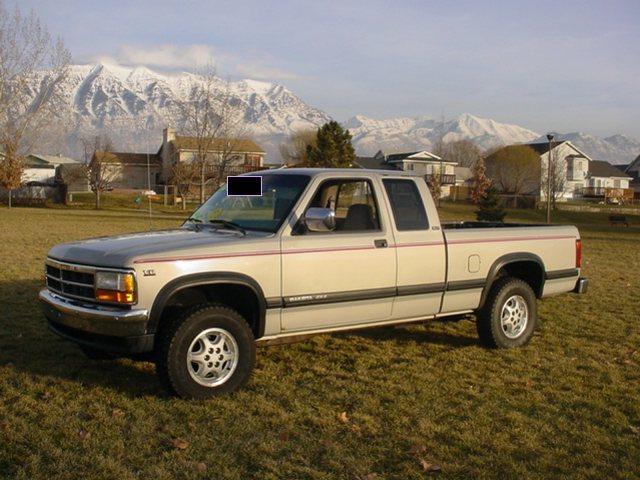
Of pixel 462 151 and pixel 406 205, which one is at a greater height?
pixel 462 151

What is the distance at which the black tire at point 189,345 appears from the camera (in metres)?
5.28

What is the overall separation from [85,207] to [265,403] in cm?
5280

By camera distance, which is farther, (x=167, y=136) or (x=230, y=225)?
(x=167, y=136)

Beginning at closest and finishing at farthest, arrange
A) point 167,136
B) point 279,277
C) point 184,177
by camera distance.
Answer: point 279,277
point 184,177
point 167,136

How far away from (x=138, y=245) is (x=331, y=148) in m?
49.3

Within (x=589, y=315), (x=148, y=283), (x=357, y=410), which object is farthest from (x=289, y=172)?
(x=589, y=315)

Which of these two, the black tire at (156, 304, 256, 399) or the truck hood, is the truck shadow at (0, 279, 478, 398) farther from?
the truck hood

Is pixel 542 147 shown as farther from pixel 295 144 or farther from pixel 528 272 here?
pixel 528 272

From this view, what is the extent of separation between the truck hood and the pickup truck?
0.05ft

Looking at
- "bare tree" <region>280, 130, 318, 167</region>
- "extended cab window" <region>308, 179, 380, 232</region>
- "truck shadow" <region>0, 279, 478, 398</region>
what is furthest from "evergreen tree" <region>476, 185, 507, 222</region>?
"bare tree" <region>280, 130, 318, 167</region>

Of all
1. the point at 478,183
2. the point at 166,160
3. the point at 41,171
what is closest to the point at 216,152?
the point at 166,160

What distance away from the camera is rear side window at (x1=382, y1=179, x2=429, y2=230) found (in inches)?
261

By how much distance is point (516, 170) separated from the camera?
7038cm

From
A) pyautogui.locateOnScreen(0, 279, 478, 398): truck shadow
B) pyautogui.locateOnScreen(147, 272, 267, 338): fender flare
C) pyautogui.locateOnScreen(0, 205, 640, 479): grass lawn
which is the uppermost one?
pyautogui.locateOnScreen(147, 272, 267, 338): fender flare
